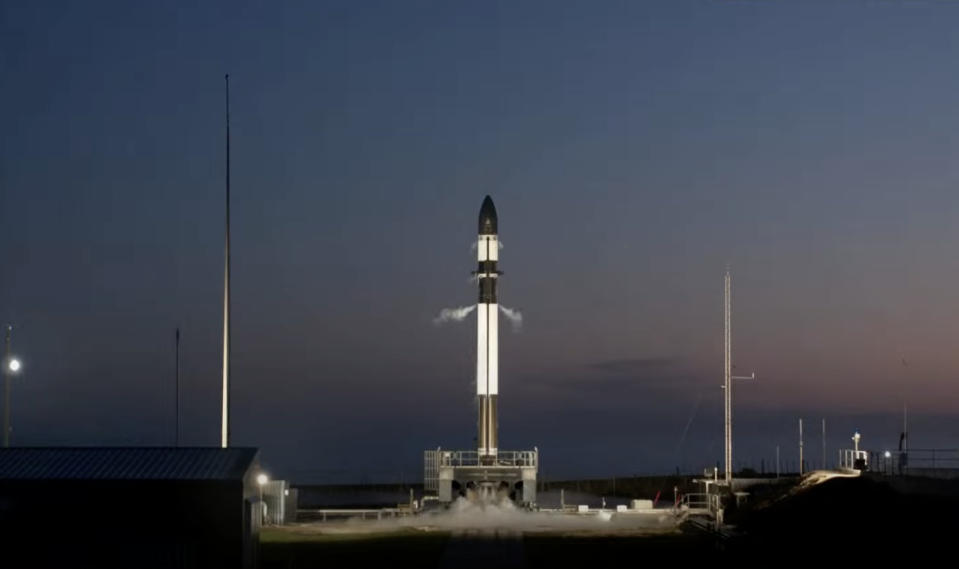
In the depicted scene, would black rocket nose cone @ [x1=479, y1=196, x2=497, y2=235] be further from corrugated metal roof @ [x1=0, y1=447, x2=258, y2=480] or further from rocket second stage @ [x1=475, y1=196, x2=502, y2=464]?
corrugated metal roof @ [x1=0, y1=447, x2=258, y2=480]

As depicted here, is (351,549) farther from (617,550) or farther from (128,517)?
(128,517)

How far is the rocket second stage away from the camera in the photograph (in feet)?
236

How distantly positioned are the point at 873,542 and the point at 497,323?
32.4 meters

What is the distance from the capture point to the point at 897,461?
58.9 metres

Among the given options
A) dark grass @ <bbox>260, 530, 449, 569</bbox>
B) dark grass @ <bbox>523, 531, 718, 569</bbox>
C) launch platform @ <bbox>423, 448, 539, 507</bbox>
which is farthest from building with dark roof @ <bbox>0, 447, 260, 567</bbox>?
launch platform @ <bbox>423, 448, 539, 507</bbox>

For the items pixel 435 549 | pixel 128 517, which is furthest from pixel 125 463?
pixel 435 549

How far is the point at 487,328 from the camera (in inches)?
2844

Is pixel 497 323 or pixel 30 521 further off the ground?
pixel 497 323

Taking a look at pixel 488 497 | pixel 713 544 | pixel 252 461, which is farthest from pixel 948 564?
pixel 488 497

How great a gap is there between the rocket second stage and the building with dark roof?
3615cm

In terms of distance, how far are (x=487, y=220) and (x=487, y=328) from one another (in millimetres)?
5359

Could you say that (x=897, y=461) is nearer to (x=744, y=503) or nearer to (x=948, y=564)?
(x=744, y=503)

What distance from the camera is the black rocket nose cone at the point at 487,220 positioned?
72062mm

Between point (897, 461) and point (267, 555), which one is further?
point (897, 461)
